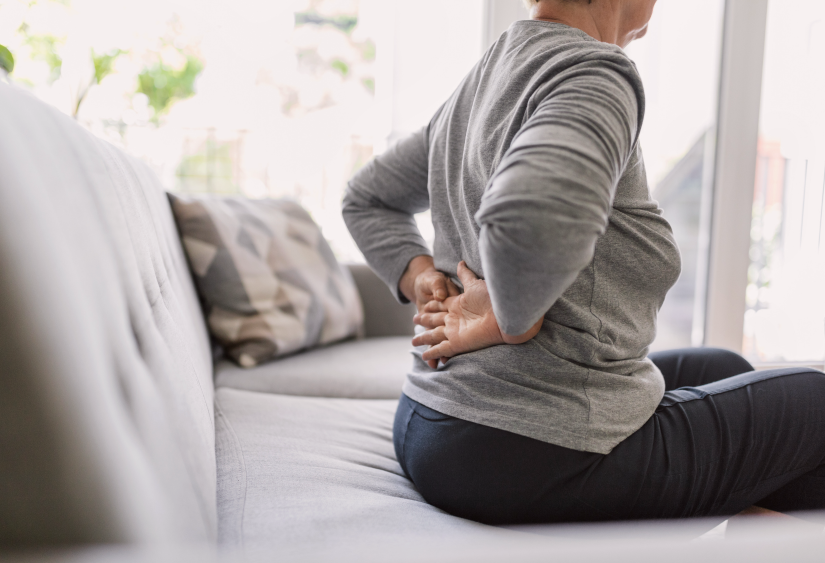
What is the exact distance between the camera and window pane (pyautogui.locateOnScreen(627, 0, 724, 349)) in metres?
2.54

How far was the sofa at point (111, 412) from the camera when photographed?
389mm

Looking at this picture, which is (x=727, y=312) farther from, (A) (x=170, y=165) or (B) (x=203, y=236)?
(A) (x=170, y=165)

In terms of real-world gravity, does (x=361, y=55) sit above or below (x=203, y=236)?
above

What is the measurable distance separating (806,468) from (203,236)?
134cm

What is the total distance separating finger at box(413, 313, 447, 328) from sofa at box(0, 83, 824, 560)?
243 millimetres

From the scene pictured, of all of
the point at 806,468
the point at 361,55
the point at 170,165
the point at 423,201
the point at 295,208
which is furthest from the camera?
the point at 361,55

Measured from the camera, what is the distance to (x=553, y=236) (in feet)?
1.64

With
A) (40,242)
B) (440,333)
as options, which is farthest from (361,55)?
(40,242)

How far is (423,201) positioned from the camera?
1092 mm

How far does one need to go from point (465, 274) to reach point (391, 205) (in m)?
0.35

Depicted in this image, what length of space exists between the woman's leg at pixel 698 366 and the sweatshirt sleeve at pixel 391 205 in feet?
1.62

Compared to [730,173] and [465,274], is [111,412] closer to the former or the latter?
[465,274]

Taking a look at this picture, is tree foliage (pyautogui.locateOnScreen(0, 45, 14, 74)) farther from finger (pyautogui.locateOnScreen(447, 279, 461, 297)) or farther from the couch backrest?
finger (pyautogui.locateOnScreen(447, 279, 461, 297))

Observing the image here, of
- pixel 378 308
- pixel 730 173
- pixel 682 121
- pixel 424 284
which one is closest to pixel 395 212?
pixel 424 284
